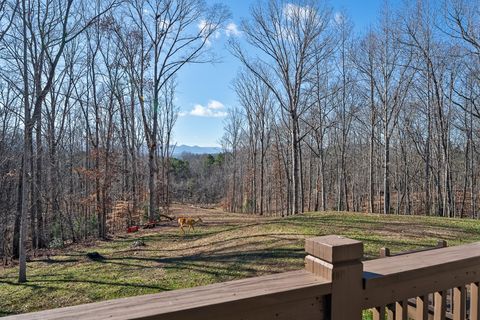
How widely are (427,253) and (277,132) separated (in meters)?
22.0

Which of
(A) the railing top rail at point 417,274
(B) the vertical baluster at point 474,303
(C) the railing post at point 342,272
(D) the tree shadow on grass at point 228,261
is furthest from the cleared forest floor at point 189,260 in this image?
(C) the railing post at point 342,272

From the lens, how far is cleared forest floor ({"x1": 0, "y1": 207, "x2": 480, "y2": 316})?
478 centimetres

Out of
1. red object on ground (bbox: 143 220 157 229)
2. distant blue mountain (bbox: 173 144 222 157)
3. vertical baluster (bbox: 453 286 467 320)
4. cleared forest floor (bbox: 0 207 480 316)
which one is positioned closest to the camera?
vertical baluster (bbox: 453 286 467 320)

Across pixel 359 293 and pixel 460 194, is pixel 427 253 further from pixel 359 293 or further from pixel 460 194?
pixel 460 194

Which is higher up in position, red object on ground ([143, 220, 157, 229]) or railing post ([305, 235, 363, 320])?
railing post ([305, 235, 363, 320])

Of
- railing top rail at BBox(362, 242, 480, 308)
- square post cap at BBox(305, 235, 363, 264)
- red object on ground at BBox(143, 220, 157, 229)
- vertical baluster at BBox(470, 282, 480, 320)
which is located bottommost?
red object on ground at BBox(143, 220, 157, 229)

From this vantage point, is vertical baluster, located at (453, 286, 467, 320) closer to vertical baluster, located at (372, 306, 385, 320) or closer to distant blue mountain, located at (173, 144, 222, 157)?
vertical baluster, located at (372, 306, 385, 320)

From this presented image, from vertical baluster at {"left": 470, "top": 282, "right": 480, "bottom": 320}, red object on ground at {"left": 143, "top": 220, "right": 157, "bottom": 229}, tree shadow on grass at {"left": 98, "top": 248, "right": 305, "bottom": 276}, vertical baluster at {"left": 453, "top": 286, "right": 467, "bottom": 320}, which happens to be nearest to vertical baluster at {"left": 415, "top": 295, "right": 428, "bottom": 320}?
vertical baluster at {"left": 453, "top": 286, "right": 467, "bottom": 320}

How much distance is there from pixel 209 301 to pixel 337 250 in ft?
1.46

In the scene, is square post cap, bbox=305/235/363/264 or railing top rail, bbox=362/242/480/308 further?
railing top rail, bbox=362/242/480/308

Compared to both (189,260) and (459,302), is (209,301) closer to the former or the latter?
(459,302)

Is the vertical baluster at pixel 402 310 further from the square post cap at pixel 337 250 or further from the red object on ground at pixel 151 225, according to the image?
the red object on ground at pixel 151 225

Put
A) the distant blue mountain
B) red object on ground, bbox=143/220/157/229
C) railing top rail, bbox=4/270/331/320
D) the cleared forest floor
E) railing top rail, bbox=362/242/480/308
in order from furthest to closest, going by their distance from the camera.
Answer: the distant blue mountain < red object on ground, bbox=143/220/157/229 < the cleared forest floor < railing top rail, bbox=362/242/480/308 < railing top rail, bbox=4/270/331/320

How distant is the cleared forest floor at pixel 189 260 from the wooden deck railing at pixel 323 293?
366cm
